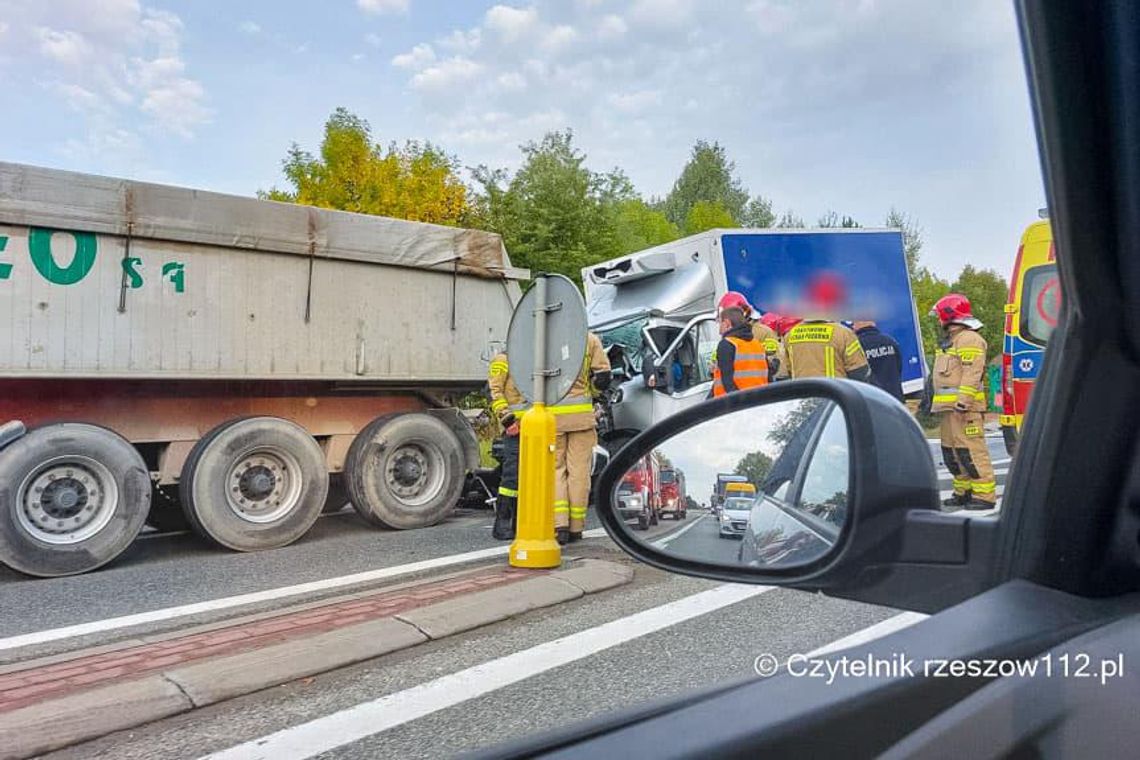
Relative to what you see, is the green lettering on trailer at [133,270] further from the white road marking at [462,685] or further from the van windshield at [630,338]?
the van windshield at [630,338]

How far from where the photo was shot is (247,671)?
11.3ft

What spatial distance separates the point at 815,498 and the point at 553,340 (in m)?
4.36

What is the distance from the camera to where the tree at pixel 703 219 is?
5.84 meters

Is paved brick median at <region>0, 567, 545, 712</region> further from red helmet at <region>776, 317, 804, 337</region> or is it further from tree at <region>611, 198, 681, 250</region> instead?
tree at <region>611, 198, 681, 250</region>

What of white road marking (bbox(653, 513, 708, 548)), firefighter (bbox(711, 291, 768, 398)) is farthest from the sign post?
white road marking (bbox(653, 513, 708, 548))

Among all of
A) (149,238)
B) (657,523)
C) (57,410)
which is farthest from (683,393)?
(657,523)

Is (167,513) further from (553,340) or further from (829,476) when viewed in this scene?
(829,476)

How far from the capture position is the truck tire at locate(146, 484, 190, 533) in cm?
673

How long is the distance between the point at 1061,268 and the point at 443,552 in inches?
220

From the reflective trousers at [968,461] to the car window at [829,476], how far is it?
23 cm

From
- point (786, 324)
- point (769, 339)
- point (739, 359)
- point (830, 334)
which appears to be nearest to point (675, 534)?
point (830, 334)

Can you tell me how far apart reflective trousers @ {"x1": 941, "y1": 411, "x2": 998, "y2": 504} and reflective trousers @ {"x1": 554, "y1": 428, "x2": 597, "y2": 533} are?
4162 mm

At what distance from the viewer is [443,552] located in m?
6.27

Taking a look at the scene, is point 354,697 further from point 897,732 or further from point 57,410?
point 57,410
